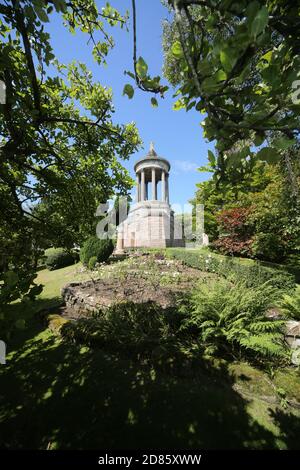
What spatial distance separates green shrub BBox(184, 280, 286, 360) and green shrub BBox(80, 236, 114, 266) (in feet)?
37.6

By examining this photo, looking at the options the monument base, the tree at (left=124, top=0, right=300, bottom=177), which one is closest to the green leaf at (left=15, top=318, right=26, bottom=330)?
the tree at (left=124, top=0, right=300, bottom=177)

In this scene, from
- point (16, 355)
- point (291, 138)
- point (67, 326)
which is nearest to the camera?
point (291, 138)

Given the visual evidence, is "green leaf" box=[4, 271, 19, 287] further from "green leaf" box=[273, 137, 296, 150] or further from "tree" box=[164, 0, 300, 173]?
"green leaf" box=[273, 137, 296, 150]

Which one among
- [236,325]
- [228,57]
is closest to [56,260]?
[236,325]

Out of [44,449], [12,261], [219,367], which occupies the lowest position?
[44,449]

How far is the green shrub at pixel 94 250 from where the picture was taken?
1628cm

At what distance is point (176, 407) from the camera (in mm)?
3406

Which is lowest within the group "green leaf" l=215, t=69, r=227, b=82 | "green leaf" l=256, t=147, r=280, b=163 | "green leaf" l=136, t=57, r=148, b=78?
"green leaf" l=256, t=147, r=280, b=163

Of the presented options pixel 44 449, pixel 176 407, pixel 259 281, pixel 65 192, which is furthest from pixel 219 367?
pixel 259 281

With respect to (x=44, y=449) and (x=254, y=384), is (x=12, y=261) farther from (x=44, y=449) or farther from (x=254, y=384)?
(x=254, y=384)

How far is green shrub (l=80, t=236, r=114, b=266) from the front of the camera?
16.3m

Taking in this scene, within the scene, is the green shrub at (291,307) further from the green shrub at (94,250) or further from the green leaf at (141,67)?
the green shrub at (94,250)

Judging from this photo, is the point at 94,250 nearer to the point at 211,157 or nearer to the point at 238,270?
the point at 238,270

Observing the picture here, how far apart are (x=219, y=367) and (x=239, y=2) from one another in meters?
4.77
